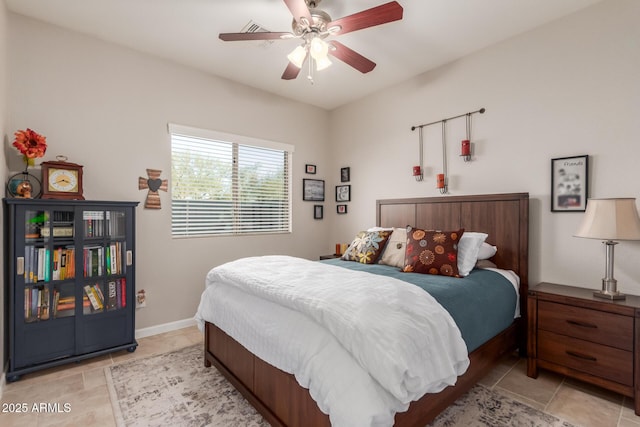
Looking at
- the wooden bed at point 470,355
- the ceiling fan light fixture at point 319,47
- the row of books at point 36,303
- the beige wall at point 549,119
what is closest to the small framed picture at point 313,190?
the wooden bed at point 470,355

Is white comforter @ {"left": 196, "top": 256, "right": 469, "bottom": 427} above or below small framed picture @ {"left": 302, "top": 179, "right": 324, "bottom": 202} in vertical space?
below

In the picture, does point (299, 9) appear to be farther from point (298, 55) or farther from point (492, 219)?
point (492, 219)

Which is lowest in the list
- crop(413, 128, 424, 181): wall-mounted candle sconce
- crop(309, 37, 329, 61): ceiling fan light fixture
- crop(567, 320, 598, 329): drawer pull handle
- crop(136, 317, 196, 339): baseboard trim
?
crop(136, 317, 196, 339): baseboard trim

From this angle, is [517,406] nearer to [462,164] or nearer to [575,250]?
[575,250]

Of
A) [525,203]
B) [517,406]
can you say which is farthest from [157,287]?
[525,203]

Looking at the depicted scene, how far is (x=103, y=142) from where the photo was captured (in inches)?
113

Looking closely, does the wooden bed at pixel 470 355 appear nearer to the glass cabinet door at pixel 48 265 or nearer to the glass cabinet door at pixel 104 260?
the glass cabinet door at pixel 104 260

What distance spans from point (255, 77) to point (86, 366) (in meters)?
3.19

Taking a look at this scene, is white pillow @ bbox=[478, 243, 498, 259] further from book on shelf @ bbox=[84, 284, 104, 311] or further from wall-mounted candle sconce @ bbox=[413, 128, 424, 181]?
book on shelf @ bbox=[84, 284, 104, 311]

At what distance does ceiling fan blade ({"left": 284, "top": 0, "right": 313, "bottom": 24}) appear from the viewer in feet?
6.04

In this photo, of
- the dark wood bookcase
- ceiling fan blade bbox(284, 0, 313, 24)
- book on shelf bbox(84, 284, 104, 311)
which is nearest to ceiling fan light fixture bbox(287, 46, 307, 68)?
ceiling fan blade bbox(284, 0, 313, 24)

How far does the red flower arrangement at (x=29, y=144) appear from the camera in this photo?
228cm

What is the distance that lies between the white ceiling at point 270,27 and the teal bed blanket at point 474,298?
2.05 metres

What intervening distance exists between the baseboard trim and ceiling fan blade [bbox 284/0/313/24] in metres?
3.06
